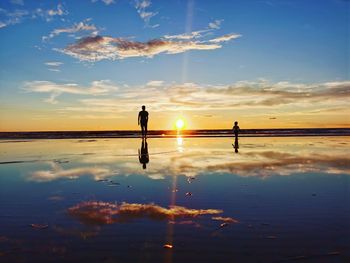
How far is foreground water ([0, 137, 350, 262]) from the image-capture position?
4.33m

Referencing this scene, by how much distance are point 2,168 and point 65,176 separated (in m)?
3.68

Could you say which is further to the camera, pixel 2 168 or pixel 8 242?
pixel 2 168

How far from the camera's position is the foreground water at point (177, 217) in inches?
171

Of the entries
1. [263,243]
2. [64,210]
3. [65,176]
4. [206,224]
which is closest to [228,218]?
[206,224]

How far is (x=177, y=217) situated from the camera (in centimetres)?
588

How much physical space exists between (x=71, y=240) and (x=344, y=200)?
209 inches

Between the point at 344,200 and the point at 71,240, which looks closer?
the point at 71,240

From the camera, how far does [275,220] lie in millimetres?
5566

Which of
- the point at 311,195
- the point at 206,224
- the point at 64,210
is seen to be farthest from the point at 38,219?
the point at 311,195

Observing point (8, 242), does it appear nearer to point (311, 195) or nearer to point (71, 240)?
point (71, 240)

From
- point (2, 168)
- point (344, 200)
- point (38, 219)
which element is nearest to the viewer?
point (38, 219)

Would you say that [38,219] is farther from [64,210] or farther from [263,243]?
[263,243]

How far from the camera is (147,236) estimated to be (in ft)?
16.3

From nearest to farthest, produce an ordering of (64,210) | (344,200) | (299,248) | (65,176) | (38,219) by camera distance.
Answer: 1. (299,248)
2. (38,219)
3. (64,210)
4. (344,200)
5. (65,176)
